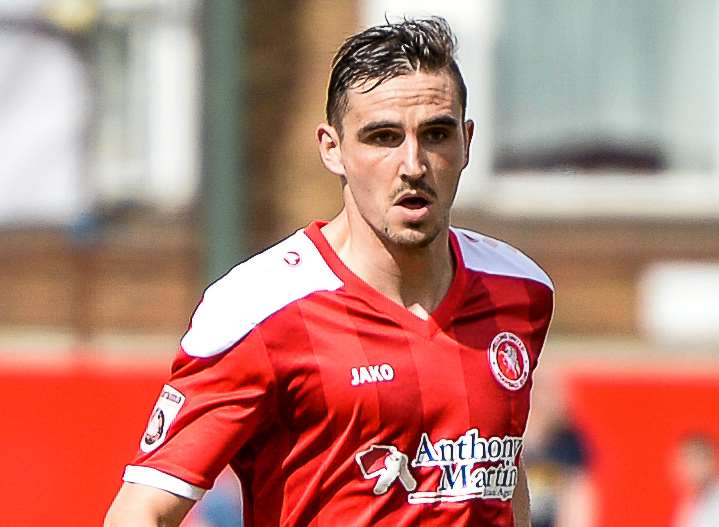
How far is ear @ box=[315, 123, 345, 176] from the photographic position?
3.83 meters

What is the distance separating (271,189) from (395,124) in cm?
687

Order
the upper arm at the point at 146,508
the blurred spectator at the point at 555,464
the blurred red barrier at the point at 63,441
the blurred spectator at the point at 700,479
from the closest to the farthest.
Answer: the upper arm at the point at 146,508 → the blurred spectator at the point at 555,464 → the blurred spectator at the point at 700,479 → the blurred red barrier at the point at 63,441

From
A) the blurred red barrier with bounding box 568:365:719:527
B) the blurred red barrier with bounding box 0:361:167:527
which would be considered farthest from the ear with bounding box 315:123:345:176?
the blurred red barrier with bounding box 0:361:167:527

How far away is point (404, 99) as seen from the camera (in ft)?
12.2

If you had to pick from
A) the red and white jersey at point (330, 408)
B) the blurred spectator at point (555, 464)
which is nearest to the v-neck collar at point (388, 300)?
the red and white jersey at point (330, 408)

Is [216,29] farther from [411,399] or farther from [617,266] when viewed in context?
[411,399]

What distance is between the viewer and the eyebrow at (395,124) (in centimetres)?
371

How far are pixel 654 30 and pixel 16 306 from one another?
403cm

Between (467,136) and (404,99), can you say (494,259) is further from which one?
(404,99)

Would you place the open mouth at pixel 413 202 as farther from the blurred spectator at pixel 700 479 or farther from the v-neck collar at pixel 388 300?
the blurred spectator at pixel 700 479

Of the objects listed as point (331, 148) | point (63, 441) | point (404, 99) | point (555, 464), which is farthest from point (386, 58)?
point (63, 441)

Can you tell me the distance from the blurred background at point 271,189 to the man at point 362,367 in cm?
598

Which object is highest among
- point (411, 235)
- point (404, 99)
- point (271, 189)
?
point (404, 99)

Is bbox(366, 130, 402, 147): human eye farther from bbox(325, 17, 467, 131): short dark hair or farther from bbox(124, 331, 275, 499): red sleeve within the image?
bbox(124, 331, 275, 499): red sleeve
